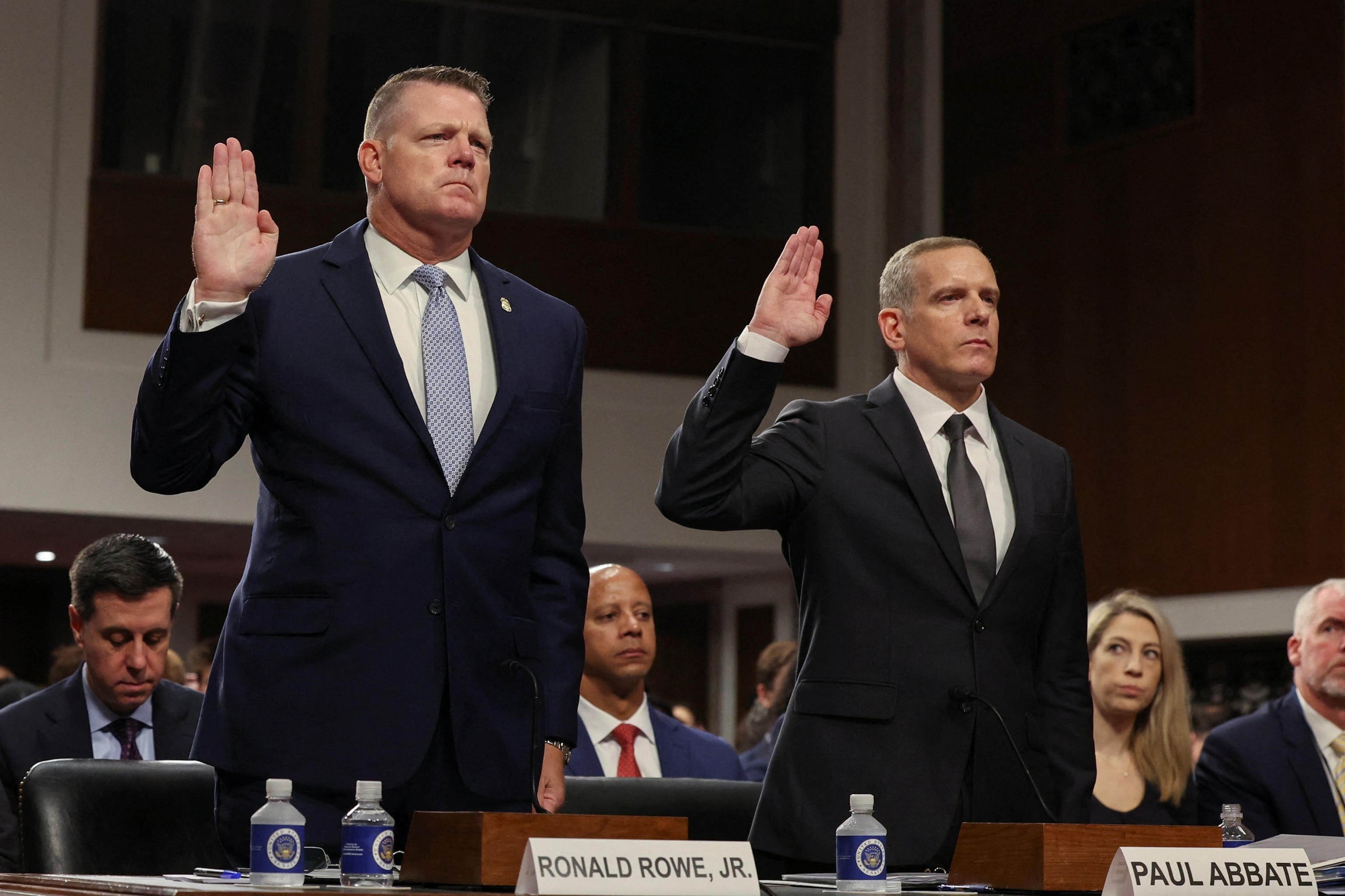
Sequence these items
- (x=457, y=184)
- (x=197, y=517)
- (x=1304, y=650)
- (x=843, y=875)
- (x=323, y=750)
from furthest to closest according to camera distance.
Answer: (x=197, y=517), (x=1304, y=650), (x=457, y=184), (x=323, y=750), (x=843, y=875)

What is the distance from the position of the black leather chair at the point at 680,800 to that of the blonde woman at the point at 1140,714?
1621mm

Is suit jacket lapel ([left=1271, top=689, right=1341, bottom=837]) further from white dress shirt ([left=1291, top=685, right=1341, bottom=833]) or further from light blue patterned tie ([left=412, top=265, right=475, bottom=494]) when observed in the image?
light blue patterned tie ([left=412, top=265, right=475, bottom=494])

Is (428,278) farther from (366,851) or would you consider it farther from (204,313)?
(366,851)

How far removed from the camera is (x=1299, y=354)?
848cm

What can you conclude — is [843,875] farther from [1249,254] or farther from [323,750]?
[1249,254]

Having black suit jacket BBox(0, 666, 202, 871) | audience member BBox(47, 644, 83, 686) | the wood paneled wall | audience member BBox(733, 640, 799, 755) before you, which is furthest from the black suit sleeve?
the wood paneled wall

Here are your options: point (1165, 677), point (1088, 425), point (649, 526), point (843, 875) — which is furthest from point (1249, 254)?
point (843, 875)

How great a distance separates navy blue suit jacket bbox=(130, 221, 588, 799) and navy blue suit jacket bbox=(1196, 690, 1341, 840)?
218 centimetres

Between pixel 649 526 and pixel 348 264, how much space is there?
7745 mm

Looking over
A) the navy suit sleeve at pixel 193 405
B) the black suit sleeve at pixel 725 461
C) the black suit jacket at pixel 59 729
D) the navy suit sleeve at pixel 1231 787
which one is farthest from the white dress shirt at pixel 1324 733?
the navy suit sleeve at pixel 193 405

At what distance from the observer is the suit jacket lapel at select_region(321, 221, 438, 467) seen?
7.45 ft

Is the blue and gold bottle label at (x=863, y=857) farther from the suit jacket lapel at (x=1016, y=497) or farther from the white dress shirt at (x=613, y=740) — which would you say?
the white dress shirt at (x=613, y=740)

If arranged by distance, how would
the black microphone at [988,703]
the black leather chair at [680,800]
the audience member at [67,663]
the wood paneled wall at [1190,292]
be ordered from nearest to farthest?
the black microphone at [988,703] < the black leather chair at [680,800] < the audience member at [67,663] < the wood paneled wall at [1190,292]

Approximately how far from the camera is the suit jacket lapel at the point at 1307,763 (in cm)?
392
